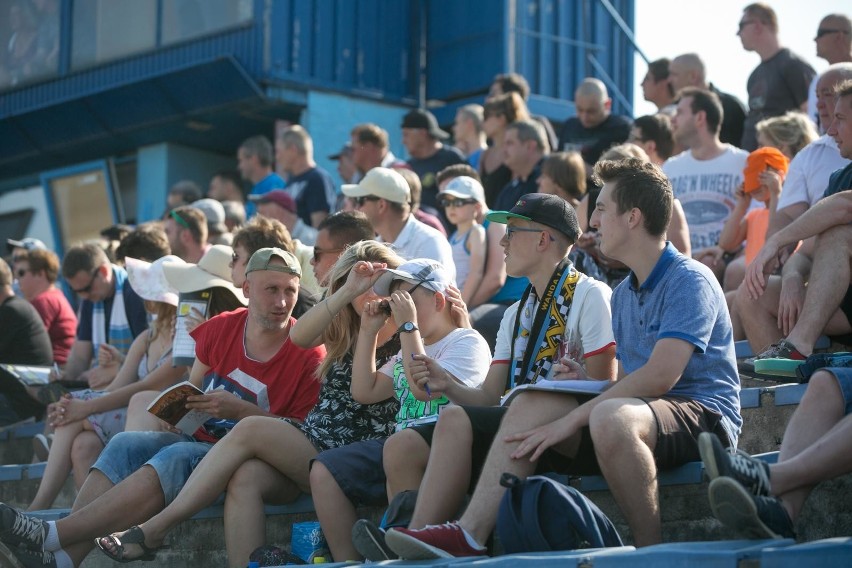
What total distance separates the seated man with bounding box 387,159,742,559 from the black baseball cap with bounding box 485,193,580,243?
0.38 m

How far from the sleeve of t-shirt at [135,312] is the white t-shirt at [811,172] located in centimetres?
447

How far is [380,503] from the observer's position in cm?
548

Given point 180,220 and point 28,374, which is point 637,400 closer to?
point 180,220

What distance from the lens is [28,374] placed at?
9453mm

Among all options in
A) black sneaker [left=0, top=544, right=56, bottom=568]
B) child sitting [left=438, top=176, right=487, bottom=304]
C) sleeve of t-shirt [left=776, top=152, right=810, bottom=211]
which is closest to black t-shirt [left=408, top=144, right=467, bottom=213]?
child sitting [left=438, top=176, right=487, bottom=304]

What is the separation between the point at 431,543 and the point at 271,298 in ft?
7.47

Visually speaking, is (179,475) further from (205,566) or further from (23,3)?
(23,3)

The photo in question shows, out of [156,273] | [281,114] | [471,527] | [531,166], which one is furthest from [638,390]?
[281,114]

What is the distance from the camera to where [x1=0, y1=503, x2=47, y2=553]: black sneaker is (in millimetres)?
5535

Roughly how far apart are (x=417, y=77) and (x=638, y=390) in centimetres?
1195

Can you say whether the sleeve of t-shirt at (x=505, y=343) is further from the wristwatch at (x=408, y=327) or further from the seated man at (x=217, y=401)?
the seated man at (x=217, y=401)

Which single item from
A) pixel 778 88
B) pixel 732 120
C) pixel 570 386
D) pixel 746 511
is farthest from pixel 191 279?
pixel 778 88

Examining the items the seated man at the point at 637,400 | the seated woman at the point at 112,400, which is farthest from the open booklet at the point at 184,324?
the seated man at the point at 637,400

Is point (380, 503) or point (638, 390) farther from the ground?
point (638, 390)
